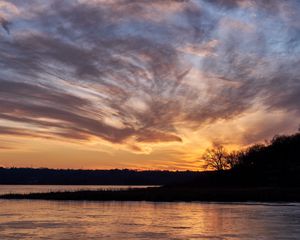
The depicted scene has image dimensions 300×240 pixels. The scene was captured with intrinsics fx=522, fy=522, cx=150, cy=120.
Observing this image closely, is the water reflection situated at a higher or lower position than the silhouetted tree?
lower

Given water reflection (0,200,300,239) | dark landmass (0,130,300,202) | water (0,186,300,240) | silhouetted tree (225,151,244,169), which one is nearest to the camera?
water (0,186,300,240)

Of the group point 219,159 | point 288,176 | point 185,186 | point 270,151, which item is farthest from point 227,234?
point 219,159

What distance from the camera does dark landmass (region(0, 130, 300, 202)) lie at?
71.2 meters

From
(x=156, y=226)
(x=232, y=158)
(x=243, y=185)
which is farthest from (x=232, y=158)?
(x=156, y=226)

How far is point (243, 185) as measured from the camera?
103 meters

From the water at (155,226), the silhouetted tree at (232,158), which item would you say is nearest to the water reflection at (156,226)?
the water at (155,226)

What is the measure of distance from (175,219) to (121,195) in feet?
116

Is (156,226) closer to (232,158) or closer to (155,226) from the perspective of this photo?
(155,226)

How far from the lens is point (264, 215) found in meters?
42.0

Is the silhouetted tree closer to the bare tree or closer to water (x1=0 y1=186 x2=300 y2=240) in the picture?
the bare tree

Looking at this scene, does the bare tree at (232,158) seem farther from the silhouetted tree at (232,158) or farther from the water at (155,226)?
the water at (155,226)

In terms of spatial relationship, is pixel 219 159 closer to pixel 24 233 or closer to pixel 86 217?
pixel 86 217

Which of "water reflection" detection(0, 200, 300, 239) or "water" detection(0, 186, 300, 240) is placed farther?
"water reflection" detection(0, 200, 300, 239)

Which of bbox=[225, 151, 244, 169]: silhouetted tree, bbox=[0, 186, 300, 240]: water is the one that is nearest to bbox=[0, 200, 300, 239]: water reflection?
bbox=[0, 186, 300, 240]: water
